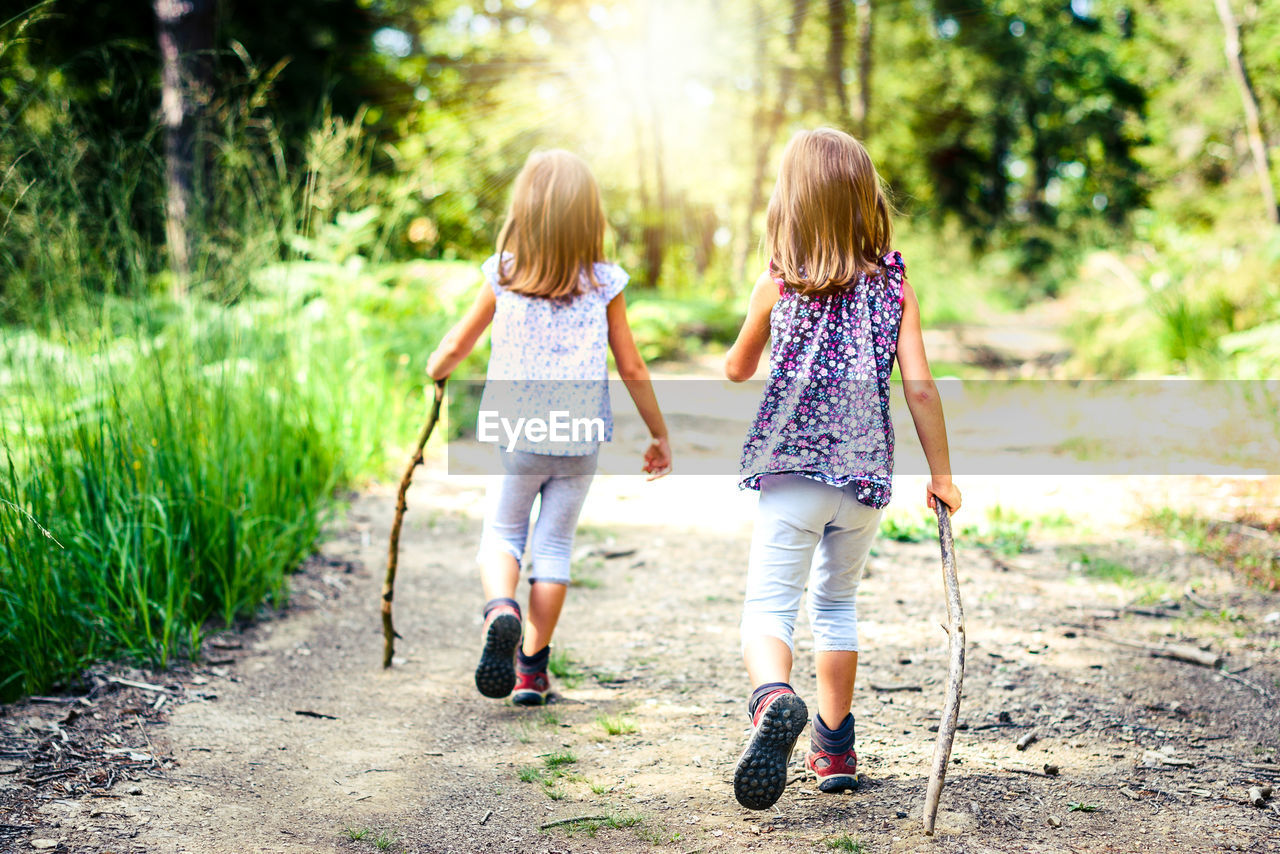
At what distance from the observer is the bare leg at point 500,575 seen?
289 cm

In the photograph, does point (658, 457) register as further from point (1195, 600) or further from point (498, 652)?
point (1195, 600)

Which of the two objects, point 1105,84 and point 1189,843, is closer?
point 1189,843

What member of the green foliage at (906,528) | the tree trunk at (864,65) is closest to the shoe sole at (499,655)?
the green foliage at (906,528)

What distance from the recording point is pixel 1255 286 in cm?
755

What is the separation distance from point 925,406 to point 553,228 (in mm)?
1228

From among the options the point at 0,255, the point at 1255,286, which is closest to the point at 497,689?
the point at 0,255

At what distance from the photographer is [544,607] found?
2.94 meters

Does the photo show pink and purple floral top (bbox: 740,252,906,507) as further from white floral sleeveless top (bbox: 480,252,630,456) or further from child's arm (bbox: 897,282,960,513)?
white floral sleeveless top (bbox: 480,252,630,456)

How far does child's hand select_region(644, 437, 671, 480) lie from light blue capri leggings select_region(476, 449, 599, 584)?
18 centimetres

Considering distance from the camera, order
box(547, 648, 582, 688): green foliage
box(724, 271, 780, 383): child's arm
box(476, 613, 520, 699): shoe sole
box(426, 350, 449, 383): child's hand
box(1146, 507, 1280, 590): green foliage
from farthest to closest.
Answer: box(1146, 507, 1280, 590): green foliage → box(547, 648, 582, 688): green foliage → box(426, 350, 449, 383): child's hand → box(476, 613, 520, 699): shoe sole → box(724, 271, 780, 383): child's arm

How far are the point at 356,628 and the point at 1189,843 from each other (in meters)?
2.89

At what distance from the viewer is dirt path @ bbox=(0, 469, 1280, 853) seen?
2.21m

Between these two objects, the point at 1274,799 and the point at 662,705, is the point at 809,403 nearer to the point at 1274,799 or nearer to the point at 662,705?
the point at 662,705

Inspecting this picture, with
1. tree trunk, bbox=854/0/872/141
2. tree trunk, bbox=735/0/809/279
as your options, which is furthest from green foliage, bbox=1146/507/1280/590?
tree trunk, bbox=735/0/809/279
